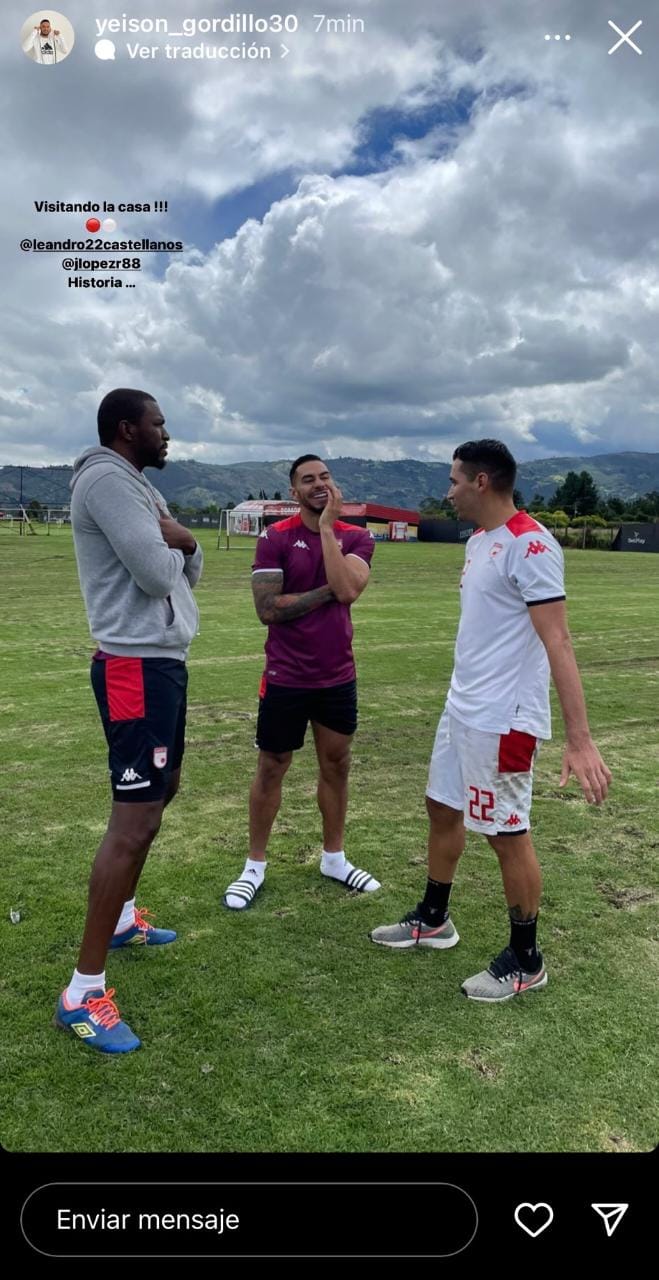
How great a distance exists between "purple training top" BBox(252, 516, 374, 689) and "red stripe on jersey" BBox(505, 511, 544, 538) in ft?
3.31

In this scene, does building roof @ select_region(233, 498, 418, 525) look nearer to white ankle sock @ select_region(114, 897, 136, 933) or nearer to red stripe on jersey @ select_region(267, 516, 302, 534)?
red stripe on jersey @ select_region(267, 516, 302, 534)

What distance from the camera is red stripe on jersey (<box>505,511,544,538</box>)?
2.71 metres

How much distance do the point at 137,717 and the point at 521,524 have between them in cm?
153

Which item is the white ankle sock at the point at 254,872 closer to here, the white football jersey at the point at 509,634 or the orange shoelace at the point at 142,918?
the orange shoelace at the point at 142,918

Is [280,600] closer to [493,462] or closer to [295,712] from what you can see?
[295,712]

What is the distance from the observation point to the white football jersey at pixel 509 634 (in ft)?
8.69

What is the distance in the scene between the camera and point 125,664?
248 centimetres

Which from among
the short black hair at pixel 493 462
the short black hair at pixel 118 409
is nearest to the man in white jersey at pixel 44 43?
Result: the short black hair at pixel 118 409

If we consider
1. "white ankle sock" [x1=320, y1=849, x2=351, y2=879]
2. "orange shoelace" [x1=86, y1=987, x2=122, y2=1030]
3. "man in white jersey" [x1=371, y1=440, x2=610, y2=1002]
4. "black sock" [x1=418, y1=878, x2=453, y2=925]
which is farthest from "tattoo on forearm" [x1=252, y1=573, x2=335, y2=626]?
"orange shoelace" [x1=86, y1=987, x2=122, y2=1030]

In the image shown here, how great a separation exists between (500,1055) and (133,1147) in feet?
3.88
